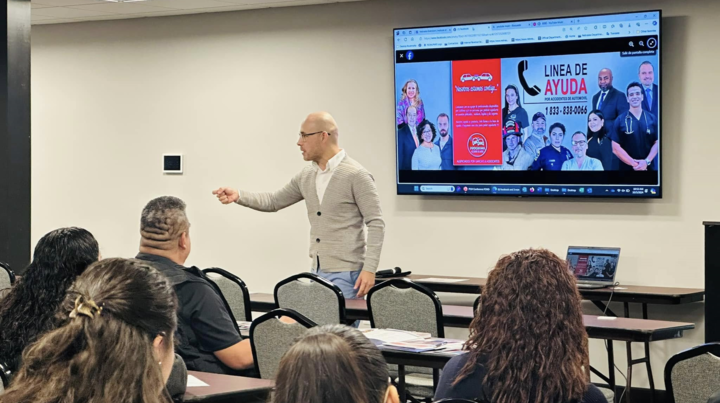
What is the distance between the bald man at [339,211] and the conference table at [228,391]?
2.05 m

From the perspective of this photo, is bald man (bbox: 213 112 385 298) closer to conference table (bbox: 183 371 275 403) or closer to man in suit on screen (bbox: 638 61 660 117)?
man in suit on screen (bbox: 638 61 660 117)

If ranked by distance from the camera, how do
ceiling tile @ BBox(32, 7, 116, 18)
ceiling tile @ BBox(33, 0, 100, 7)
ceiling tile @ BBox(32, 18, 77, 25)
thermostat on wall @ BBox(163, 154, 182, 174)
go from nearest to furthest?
ceiling tile @ BBox(33, 0, 100, 7) → ceiling tile @ BBox(32, 7, 116, 18) → thermostat on wall @ BBox(163, 154, 182, 174) → ceiling tile @ BBox(32, 18, 77, 25)

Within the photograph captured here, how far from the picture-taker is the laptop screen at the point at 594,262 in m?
5.62

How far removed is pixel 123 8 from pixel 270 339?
15.2 ft

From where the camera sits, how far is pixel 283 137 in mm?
7227

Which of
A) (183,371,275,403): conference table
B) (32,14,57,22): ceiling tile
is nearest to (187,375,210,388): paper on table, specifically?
(183,371,275,403): conference table

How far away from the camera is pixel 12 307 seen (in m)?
2.81

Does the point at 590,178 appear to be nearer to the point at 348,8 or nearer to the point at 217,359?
the point at 348,8

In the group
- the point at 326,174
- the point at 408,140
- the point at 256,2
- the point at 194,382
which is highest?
the point at 256,2

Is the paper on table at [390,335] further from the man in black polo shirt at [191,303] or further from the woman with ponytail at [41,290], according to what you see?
the woman with ponytail at [41,290]

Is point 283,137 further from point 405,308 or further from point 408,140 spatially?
point 405,308

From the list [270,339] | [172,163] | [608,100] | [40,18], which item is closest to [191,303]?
[270,339]

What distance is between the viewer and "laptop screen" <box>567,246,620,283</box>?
Result: 562 centimetres

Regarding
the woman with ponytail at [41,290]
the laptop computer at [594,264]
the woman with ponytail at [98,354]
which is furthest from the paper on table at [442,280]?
the woman with ponytail at [98,354]
